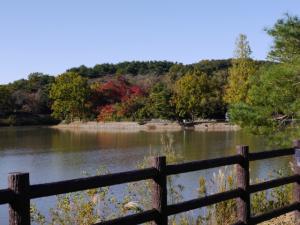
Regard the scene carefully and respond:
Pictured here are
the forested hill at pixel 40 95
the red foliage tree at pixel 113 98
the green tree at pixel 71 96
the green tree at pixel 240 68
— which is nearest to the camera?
the green tree at pixel 240 68

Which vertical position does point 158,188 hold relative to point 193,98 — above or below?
below

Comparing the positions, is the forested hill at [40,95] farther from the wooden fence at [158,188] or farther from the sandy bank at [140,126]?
the wooden fence at [158,188]

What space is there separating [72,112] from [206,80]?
19404 millimetres

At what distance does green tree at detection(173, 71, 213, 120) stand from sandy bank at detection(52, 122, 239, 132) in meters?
2.27

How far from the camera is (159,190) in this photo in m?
4.71

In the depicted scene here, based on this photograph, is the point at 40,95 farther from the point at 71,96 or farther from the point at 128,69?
the point at 128,69

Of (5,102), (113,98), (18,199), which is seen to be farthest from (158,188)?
(5,102)

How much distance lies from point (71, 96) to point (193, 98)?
1801 centimetres

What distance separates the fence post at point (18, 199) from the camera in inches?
144

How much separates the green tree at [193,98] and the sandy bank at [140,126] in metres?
2.27

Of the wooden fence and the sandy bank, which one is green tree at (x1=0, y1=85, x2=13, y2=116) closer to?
the sandy bank

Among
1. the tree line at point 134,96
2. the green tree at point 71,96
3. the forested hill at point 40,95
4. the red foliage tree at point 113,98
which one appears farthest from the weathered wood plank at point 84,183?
the green tree at point 71,96

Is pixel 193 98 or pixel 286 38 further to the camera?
pixel 193 98

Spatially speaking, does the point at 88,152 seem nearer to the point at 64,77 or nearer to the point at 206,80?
the point at 206,80
